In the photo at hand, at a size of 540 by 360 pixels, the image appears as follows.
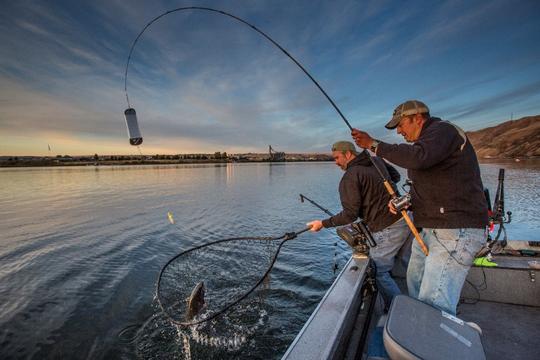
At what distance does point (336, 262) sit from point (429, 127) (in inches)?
297

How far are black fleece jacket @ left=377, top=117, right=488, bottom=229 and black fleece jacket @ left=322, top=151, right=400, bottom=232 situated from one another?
1297mm

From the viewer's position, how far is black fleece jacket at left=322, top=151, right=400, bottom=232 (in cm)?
411

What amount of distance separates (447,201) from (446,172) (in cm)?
28

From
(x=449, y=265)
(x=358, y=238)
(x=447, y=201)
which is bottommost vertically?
(x=358, y=238)

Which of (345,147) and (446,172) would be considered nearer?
(446,172)

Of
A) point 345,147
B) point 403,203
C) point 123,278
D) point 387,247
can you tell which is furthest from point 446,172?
point 123,278

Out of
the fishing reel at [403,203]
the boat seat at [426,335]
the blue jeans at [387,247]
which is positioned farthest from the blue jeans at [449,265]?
the blue jeans at [387,247]

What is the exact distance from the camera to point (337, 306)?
287cm

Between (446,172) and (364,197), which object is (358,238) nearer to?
(364,197)

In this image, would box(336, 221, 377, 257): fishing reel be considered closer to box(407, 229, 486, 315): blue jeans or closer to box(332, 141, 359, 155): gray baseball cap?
box(332, 141, 359, 155): gray baseball cap

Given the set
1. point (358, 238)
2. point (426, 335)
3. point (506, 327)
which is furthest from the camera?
point (358, 238)

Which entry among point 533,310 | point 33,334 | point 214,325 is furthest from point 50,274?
point 533,310

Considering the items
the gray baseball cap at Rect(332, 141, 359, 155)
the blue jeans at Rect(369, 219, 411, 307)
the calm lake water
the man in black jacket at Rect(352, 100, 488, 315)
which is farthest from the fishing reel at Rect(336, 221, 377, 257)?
the calm lake water

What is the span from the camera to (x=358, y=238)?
14.0 ft
